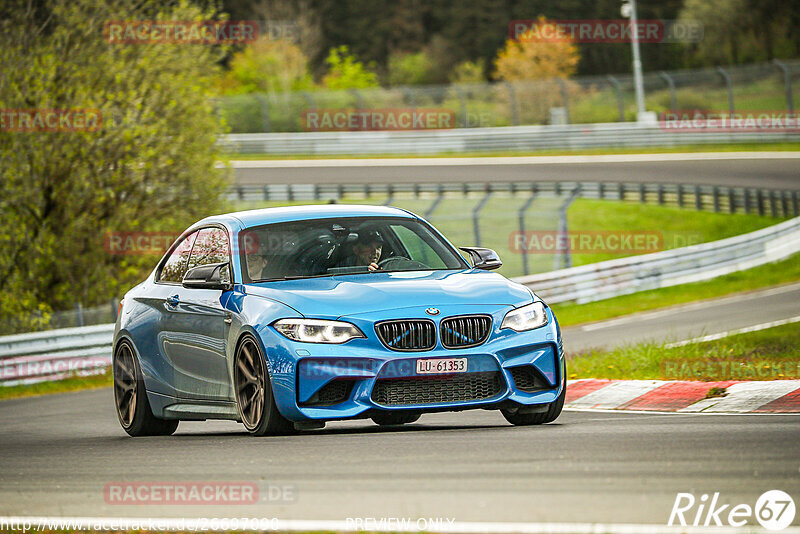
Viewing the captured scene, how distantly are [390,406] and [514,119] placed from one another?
4681cm

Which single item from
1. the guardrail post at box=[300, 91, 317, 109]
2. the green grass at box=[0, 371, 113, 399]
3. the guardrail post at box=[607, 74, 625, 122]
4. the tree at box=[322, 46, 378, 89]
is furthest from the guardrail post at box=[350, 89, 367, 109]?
the green grass at box=[0, 371, 113, 399]

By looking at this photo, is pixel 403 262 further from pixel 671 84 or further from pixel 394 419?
pixel 671 84

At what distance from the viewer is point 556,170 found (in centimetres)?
4709

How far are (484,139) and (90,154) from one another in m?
29.7

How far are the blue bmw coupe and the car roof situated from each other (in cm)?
2

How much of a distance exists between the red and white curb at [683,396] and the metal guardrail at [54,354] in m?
11.9

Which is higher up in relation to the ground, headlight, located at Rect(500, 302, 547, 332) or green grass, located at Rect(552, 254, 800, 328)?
headlight, located at Rect(500, 302, 547, 332)

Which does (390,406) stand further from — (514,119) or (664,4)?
(664,4)

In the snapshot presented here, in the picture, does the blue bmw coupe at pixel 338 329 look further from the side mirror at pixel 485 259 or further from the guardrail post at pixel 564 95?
the guardrail post at pixel 564 95

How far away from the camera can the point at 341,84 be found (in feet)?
251

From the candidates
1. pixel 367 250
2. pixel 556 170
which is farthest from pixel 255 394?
pixel 556 170

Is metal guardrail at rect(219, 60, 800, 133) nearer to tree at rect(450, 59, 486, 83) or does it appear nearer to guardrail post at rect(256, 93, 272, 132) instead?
guardrail post at rect(256, 93, 272, 132)

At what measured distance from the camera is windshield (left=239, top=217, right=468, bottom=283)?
9.45 metres

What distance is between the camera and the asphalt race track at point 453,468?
234 inches
